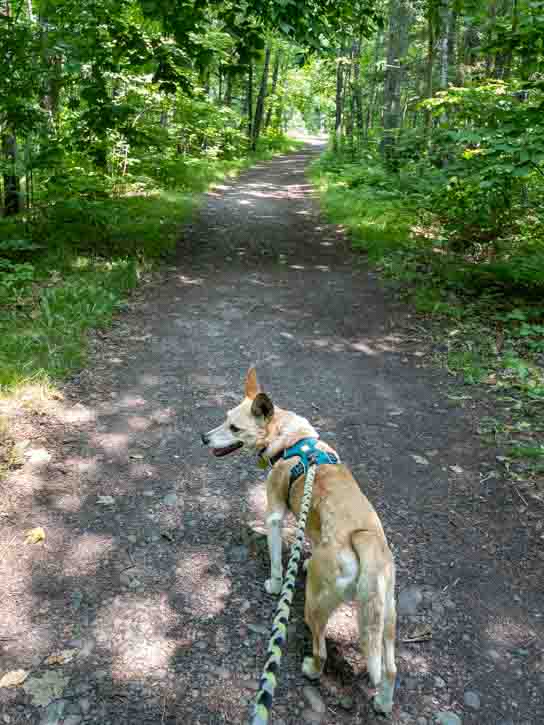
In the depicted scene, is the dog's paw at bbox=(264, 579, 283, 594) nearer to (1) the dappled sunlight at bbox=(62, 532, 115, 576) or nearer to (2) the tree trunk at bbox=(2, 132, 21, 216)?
(1) the dappled sunlight at bbox=(62, 532, 115, 576)

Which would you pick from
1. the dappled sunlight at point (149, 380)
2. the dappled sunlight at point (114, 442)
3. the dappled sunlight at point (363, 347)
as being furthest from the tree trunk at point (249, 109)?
the dappled sunlight at point (114, 442)

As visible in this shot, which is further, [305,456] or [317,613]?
[305,456]

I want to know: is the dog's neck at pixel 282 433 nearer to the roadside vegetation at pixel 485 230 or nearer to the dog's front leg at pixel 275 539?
the dog's front leg at pixel 275 539

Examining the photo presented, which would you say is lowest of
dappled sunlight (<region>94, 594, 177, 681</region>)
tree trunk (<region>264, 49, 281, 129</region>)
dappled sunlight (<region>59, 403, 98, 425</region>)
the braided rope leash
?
dappled sunlight (<region>94, 594, 177, 681</region>)

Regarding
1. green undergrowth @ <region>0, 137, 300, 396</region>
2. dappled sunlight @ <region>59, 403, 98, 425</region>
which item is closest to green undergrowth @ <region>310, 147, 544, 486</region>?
dappled sunlight @ <region>59, 403, 98, 425</region>

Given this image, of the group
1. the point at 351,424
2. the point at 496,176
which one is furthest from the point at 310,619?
the point at 496,176

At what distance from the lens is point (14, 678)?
2.50m

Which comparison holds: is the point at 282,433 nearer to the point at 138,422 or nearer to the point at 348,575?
the point at 348,575

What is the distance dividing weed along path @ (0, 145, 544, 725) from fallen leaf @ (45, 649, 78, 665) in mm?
12

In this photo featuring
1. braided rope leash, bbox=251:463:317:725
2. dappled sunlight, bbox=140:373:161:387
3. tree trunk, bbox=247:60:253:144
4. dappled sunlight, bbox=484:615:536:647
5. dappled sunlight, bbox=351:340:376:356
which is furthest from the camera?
tree trunk, bbox=247:60:253:144

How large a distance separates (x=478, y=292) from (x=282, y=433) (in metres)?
6.12

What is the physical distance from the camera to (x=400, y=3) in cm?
1625

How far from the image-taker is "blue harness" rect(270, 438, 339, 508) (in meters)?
2.91

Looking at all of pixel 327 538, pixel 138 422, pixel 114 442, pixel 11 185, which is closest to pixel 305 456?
pixel 327 538
